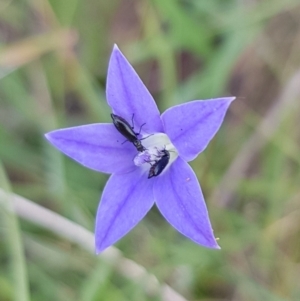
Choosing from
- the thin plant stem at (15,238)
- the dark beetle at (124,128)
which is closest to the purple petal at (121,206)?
the dark beetle at (124,128)

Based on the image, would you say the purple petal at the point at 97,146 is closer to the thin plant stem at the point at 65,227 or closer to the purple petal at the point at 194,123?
the purple petal at the point at 194,123

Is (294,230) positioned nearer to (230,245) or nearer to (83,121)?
(230,245)

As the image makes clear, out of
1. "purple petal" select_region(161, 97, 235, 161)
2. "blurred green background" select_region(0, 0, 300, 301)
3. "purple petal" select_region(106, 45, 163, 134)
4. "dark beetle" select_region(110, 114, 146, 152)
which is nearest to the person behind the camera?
"purple petal" select_region(161, 97, 235, 161)

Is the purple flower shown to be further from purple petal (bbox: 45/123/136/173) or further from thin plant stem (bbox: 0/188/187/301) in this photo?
thin plant stem (bbox: 0/188/187/301)

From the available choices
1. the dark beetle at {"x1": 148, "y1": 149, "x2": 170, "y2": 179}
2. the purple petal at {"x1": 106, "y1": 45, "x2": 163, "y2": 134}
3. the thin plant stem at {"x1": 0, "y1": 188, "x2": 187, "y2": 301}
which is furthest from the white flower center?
the thin plant stem at {"x1": 0, "y1": 188, "x2": 187, "y2": 301}

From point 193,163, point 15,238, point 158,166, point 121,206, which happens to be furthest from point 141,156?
point 193,163

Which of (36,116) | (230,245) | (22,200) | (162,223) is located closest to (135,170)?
(22,200)

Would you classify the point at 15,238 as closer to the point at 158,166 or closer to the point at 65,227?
the point at 65,227
